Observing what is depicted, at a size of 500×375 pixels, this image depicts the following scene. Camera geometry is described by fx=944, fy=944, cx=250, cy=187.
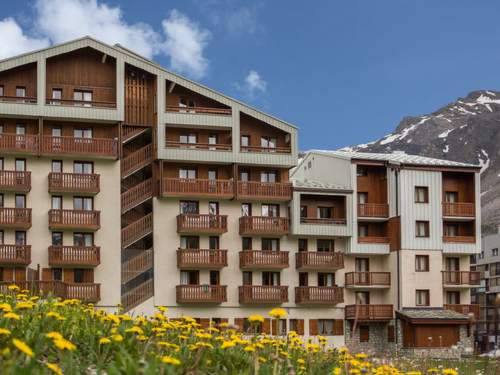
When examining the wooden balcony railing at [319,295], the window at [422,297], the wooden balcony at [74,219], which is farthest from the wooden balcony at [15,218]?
the window at [422,297]

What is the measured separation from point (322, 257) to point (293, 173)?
11.1 m

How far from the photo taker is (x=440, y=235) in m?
60.5

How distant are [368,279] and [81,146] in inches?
779

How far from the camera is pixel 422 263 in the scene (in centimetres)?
6006

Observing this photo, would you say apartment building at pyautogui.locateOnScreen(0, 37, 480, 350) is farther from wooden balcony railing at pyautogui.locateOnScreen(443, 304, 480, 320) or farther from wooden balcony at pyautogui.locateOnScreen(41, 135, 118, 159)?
wooden balcony railing at pyautogui.locateOnScreen(443, 304, 480, 320)

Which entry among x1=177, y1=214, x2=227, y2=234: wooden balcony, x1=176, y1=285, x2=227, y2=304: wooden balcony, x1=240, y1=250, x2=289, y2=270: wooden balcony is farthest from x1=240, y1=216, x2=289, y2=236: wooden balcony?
x1=176, y1=285, x2=227, y2=304: wooden balcony

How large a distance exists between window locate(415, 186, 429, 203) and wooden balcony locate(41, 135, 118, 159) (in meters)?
19.6

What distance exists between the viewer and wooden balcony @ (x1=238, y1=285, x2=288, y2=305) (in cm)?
5556

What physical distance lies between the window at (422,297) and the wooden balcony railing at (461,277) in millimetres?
1870

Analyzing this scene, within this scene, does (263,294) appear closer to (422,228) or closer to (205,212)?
(205,212)

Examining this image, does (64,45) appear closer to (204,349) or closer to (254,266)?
(254,266)

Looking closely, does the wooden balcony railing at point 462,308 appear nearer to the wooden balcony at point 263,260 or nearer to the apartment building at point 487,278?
the wooden balcony at point 263,260

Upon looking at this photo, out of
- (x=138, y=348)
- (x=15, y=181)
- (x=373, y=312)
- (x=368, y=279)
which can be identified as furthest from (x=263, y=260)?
(x=138, y=348)

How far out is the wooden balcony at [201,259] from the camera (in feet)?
179
